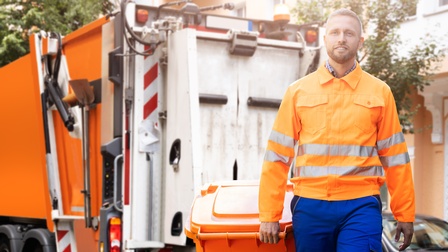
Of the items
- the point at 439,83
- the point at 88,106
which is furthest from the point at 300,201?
the point at 439,83

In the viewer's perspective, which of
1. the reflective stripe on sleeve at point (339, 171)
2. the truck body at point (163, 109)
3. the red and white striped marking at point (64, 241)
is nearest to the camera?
the reflective stripe on sleeve at point (339, 171)

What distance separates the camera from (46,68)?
331 inches

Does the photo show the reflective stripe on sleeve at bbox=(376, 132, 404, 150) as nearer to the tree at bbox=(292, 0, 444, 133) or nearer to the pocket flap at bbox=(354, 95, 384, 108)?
the pocket flap at bbox=(354, 95, 384, 108)

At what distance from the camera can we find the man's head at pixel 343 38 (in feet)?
14.5

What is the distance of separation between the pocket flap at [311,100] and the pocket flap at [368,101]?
0.14m

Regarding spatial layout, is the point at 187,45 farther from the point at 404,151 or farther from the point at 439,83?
the point at 439,83

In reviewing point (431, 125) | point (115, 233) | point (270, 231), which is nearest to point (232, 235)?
point (270, 231)

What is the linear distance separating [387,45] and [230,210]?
8.94 m

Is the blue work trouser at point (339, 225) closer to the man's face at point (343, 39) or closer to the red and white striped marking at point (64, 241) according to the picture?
the man's face at point (343, 39)

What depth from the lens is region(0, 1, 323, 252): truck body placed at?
6664 mm

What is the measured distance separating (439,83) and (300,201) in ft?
39.2

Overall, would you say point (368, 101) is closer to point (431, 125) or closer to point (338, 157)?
point (338, 157)

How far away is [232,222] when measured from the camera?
15.6ft

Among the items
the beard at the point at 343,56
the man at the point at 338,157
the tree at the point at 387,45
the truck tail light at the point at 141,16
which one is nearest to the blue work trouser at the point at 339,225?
the man at the point at 338,157
